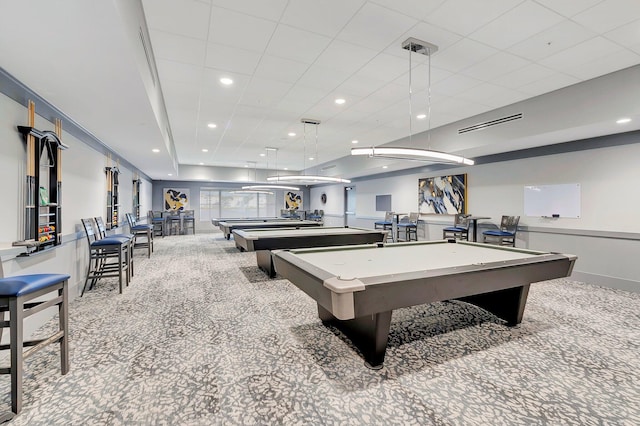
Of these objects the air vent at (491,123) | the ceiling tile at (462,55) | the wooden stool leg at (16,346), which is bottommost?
the wooden stool leg at (16,346)

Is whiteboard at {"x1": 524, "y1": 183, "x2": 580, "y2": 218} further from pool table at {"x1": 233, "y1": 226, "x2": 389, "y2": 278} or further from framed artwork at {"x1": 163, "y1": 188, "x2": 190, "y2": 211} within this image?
framed artwork at {"x1": 163, "y1": 188, "x2": 190, "y2": 211}

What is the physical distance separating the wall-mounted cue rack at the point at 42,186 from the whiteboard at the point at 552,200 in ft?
24.4

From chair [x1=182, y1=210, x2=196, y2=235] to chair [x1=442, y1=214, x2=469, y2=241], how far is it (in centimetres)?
1038

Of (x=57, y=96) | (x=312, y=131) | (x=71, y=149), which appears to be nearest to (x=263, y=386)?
(x=57, y=96)

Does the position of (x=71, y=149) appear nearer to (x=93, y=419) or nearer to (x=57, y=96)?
(x=57, y=96)

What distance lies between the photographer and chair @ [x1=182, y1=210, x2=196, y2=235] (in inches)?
495

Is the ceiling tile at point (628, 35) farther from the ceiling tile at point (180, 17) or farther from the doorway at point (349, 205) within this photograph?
the doorway at point (349, 205)

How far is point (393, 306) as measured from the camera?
2.01m

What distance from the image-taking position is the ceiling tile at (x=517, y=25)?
2535 mm

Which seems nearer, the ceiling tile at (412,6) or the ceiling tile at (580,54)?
the ceiling tile at (412,6)

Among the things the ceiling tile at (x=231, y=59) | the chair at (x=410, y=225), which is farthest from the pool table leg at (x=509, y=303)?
the chair at (x=410, y=225)

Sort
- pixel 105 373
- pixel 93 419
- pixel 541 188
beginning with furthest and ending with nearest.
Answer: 1. pixel 541 188
2. pixel 105 373
3. pixel 93 419

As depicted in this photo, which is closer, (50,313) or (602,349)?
(602,349)

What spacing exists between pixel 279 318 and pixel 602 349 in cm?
308
